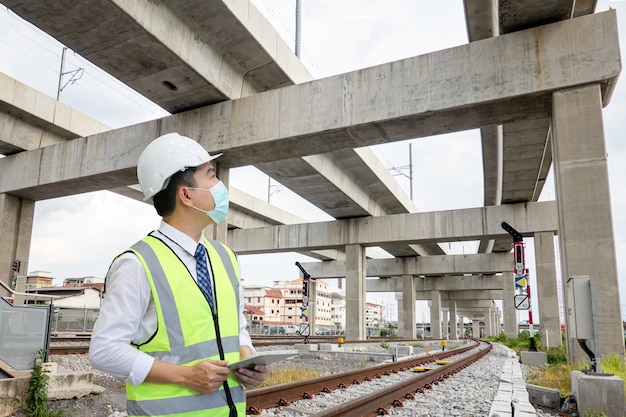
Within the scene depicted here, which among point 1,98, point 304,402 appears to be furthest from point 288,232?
point 304,402

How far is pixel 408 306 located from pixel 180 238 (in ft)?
144

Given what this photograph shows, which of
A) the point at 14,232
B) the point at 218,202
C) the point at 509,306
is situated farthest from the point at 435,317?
the point at 218,202

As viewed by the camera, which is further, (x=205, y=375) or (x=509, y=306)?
(x=509, y=306)

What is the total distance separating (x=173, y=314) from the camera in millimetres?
1753

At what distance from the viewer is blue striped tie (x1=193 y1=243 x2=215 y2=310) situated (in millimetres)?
1859

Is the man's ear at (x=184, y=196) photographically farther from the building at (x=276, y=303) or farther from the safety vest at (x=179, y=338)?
the building at (x=276, y=303)

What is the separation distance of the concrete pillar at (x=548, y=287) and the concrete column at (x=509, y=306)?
1923 cm

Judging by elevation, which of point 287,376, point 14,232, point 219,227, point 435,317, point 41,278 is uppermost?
point 41,278

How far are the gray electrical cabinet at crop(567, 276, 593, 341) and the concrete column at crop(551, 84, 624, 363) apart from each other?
3.35 metres

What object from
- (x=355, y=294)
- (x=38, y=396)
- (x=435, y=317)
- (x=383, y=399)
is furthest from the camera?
(x=435, y=317)

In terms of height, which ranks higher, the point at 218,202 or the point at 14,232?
the point at 14,232

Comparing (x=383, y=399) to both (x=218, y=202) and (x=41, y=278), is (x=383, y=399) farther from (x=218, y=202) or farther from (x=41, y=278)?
(x=41, y=278)

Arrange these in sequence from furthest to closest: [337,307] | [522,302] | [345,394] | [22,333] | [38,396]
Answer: [337,307] → [522,302] → [345,394] → [22,333] → [38,396]

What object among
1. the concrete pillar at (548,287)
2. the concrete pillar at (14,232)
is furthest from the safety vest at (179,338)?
the concrete pillar at (548,287)
